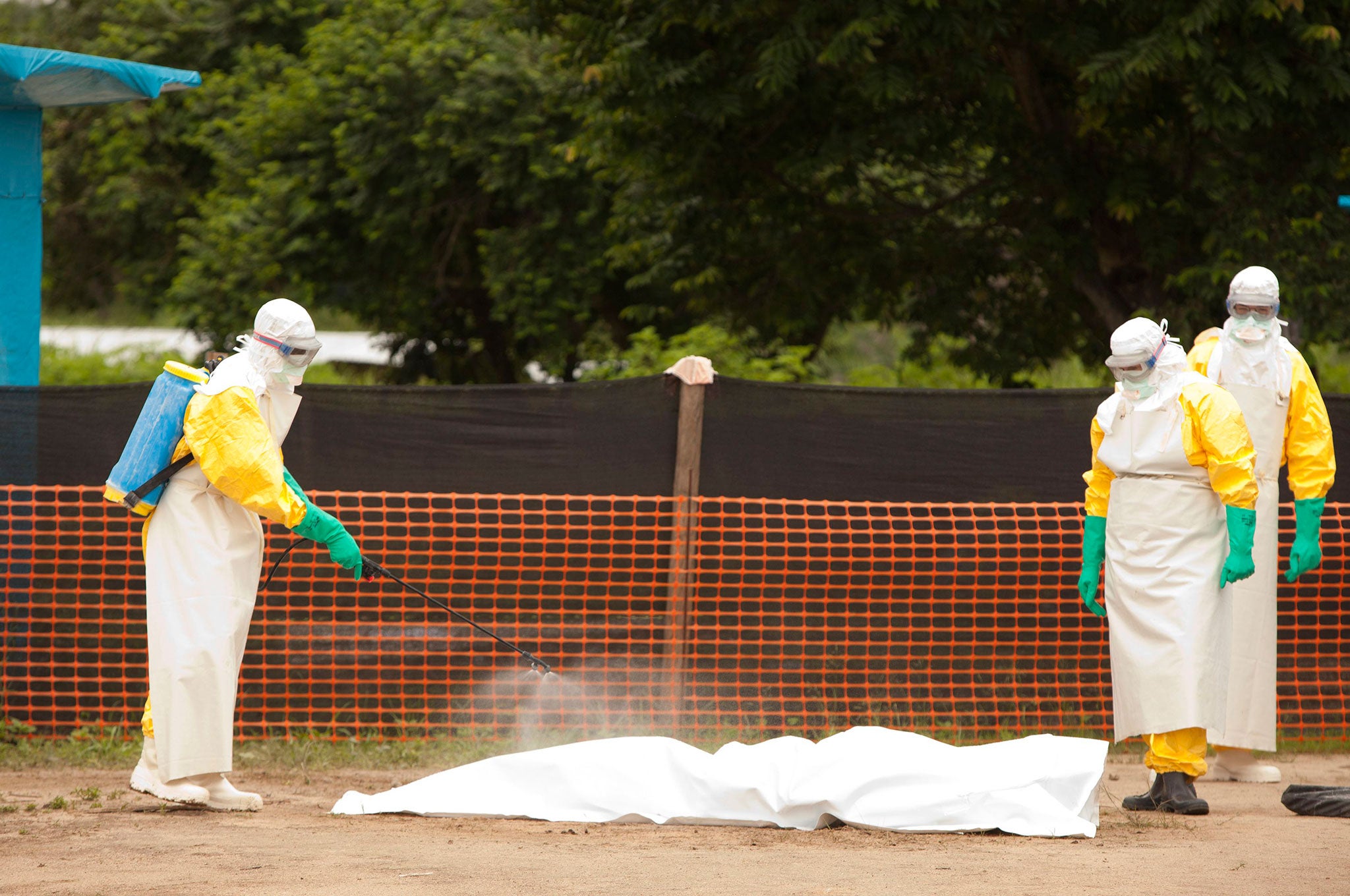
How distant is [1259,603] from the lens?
6.11m

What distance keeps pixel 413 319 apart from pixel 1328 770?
12519mm

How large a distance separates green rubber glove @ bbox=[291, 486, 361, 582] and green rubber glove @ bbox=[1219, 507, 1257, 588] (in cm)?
306

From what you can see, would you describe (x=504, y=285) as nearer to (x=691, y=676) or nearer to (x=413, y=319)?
(x=413, y=319)

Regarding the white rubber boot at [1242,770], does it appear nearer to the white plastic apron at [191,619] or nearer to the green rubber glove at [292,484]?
the green rubber glove at [292,484]

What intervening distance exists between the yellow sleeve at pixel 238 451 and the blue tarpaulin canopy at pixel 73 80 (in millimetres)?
1973

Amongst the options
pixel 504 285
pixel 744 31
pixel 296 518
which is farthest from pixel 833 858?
pixel 504 285

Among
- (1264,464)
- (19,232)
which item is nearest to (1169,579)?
(1264,464)

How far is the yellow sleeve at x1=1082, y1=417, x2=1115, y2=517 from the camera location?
560 centimetres

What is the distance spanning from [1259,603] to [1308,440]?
2.35 feet

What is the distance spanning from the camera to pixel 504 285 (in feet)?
51.3

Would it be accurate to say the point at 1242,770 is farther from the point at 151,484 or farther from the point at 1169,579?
the point at 151,484

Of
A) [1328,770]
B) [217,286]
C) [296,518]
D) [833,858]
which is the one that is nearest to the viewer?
[833,858]

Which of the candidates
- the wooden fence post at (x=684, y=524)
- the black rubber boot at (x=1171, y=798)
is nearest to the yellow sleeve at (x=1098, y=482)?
the black rubber boot at (x=1171, y=798)

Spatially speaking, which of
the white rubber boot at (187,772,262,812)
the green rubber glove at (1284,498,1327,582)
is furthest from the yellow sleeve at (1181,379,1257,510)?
the white rubber boot at (187,772,262,812)
